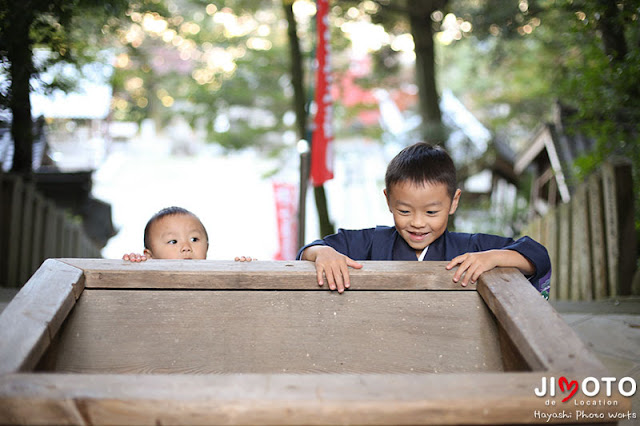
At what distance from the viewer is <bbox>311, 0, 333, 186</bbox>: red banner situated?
5.77 m

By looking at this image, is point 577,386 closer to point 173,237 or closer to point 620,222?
point 173,237

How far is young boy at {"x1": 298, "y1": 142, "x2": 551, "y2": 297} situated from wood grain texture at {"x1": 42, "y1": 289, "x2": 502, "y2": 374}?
10 centimetres

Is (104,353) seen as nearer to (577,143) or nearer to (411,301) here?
(411,301)

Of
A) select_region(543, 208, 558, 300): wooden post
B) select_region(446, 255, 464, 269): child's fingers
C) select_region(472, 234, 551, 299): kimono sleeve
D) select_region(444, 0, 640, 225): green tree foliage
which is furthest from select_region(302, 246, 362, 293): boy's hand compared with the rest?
select_region(543, 208, 558, 300): wooden post

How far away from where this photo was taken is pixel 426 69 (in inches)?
323

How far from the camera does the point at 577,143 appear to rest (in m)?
7.75

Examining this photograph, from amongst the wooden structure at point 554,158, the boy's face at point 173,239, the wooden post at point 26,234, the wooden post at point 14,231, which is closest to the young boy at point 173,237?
the boy's face at point 173,239

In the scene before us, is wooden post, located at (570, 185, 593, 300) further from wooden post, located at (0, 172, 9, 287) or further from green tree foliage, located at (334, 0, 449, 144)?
wooden post, located at (0, 172, 9, 287)

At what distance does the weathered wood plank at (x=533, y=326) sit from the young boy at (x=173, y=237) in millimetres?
1257

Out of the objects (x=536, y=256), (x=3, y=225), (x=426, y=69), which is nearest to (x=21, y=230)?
(x=3, y=225)

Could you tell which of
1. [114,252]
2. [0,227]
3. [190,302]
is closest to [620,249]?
[190,302]

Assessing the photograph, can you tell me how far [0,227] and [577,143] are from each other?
22.3ft

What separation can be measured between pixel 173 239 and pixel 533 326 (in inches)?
61.5

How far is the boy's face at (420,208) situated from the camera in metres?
1.98
